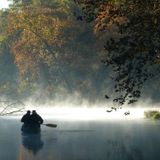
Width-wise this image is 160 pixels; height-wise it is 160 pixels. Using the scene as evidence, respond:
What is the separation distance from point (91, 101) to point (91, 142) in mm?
58988

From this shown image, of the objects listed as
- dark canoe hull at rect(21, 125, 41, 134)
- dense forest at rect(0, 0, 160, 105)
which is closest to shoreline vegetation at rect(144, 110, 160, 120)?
dense forest at rect(0, 0, 160, 105)

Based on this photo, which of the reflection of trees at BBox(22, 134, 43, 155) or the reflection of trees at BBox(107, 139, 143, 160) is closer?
the reflection of trees at BBox(107, 139, 143, 160)

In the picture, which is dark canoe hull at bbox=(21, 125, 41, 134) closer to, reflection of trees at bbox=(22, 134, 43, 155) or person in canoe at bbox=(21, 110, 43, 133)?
person in canoe at bbox=(21, 110, 43, 133)

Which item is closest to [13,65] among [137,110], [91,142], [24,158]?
[137,110]

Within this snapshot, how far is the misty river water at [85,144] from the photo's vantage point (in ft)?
116

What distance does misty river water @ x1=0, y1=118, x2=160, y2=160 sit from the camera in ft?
116

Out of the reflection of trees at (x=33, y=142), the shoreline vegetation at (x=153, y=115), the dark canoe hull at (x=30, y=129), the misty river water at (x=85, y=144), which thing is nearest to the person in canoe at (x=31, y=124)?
the dark canoe hull at (x=30, y=129)

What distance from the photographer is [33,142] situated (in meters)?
45.4

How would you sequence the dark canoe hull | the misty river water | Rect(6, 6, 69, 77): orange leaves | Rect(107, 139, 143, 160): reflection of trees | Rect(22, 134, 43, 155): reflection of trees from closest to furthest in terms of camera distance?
1. Rect(107, 139, 143, 160): reflection of trees
2. the misty river water
3. Rect(22, 134, 43, 155): reflection of trees
4. the dark canoe hull
5. Rect(6, 6, 69, 77): orange leaves

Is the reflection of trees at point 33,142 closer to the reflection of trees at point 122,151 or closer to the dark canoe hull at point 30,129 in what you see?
the dark canoe hull at point 30,129

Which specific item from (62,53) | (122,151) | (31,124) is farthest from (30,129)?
(62,53)

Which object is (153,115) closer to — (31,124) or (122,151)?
(31,124)

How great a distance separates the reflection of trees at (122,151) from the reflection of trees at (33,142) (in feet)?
16.8

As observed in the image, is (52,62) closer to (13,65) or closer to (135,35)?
(13,65)
